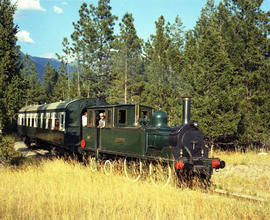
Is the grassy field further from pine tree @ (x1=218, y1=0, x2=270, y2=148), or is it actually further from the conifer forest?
pine tree @ (x1=218, y1=0, x2=270, y2=148)

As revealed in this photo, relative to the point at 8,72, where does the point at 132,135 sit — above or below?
below

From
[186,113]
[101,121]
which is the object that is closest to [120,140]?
[101,121]

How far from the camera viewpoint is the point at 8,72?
36.5ft

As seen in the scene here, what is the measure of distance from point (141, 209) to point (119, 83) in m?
27.4

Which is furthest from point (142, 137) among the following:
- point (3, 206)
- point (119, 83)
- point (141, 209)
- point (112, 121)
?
point (119, 83)

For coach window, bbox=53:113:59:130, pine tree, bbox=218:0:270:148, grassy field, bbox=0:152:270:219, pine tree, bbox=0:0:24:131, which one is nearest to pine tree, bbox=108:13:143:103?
pine tree, bbox=218:0:270:148

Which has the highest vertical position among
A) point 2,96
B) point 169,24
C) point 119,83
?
point 169,24

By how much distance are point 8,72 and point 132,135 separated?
5.39 m

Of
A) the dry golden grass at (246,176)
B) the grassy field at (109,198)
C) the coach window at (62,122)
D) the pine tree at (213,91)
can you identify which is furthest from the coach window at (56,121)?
the dry golden grass at (246,176)

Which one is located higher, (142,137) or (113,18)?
(113,18)

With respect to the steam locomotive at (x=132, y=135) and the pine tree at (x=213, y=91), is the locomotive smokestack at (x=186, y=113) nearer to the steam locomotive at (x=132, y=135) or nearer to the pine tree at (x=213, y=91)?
the steam locomotive at (x=132, y=135)

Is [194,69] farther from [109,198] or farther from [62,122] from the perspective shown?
[109,198]

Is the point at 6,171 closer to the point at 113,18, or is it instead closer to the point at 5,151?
the point at 5,151

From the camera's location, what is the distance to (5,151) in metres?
9.98
